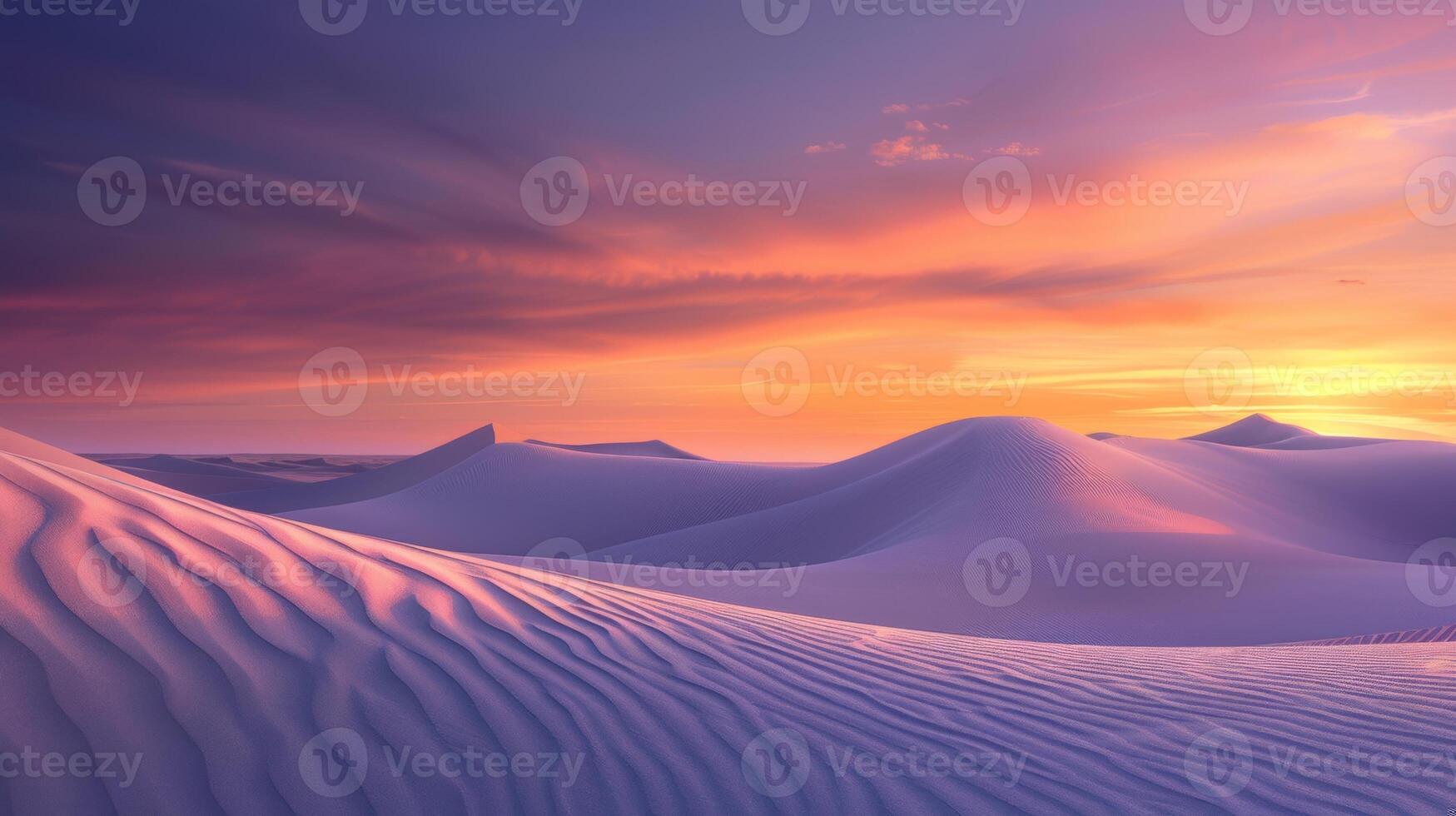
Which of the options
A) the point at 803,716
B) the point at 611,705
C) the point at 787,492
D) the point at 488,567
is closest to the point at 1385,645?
the point at 803,716

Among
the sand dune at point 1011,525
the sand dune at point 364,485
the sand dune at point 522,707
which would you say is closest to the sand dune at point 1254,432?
the sand dune at point 1011,525

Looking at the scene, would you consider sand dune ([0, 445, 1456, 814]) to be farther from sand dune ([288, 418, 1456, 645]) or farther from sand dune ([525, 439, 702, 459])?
sand dune ([525, 439, 702, 459])

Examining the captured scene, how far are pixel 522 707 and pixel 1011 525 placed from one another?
59.3 ft

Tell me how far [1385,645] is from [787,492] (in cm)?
2915

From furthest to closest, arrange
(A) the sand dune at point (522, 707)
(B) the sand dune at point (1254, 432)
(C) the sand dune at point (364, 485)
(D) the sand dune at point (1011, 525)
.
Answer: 1. (B) the sand dune at point (1254, 432)
2. (C) the sand dune at point (364, 485)
3. (D) the sand dune at point (1011, 525)
4. (A) the sand dune at point (522, 707)

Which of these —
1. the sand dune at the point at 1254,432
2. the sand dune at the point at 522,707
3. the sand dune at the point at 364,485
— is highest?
the sand dune at the point at 1254,432

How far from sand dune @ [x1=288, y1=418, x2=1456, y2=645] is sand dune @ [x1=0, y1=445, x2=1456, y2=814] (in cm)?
844

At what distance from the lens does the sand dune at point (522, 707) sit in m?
3.14

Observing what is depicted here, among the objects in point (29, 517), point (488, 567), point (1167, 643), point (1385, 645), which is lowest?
point (1167, 643)

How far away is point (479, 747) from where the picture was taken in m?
3.40

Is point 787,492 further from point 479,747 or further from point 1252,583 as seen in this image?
point 479,747

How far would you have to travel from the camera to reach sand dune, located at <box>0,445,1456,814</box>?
124 inches

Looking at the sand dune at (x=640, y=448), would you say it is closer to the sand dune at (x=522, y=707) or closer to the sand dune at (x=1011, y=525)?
the sand dune at (x=1011, y=525)

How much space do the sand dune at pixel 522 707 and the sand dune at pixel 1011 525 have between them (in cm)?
844
